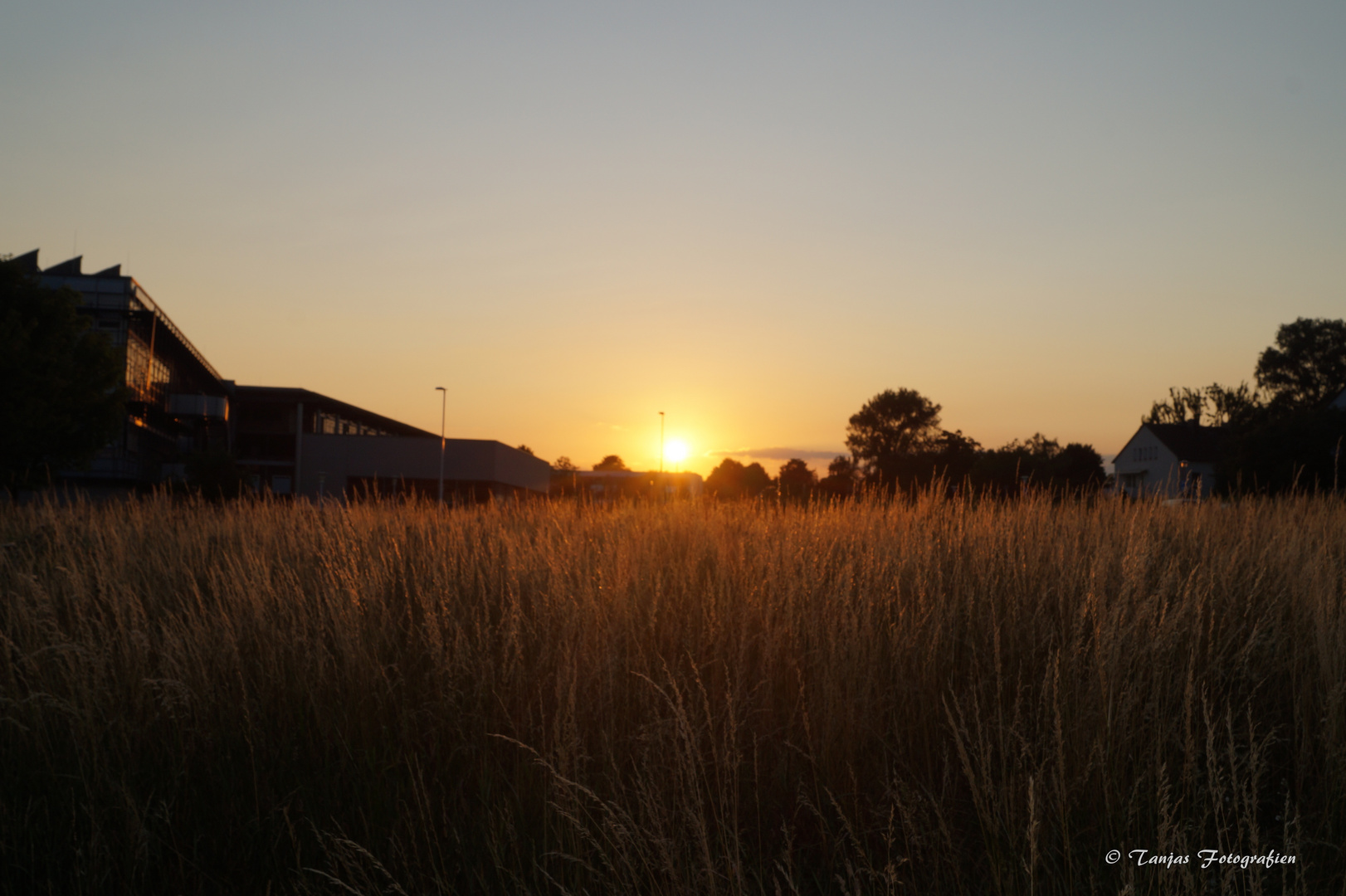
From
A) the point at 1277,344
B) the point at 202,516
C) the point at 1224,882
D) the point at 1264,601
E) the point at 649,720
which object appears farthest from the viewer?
the point at 1277,344

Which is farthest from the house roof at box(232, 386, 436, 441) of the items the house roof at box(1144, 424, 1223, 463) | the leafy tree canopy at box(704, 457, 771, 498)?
the house roof at box(1144, 424, 1223, 463)

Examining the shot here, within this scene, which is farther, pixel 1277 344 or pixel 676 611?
pixel 1277 344

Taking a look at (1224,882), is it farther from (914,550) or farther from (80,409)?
(80,409)

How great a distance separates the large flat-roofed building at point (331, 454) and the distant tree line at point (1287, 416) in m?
41.0

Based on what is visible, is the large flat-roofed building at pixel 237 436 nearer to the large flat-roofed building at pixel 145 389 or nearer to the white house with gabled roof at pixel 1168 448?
the large flat-roofed building at pixel 145 389

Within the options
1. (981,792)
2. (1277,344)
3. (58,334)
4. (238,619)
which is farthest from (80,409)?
(1277,344)

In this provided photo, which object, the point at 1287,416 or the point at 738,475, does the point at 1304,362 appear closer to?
the point at 1287,416

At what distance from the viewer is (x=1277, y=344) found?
6712 cm

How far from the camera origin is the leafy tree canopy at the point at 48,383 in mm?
25906

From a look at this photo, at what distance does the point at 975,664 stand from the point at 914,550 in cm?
208

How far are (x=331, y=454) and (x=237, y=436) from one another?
10653mm

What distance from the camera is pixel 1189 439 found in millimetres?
74688

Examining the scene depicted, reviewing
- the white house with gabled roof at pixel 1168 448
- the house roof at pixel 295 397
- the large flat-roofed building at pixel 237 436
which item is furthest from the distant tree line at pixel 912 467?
the house roof at pixel 295 397

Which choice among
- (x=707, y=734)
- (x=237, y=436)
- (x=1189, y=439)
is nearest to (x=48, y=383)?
(x=707, y=734)
